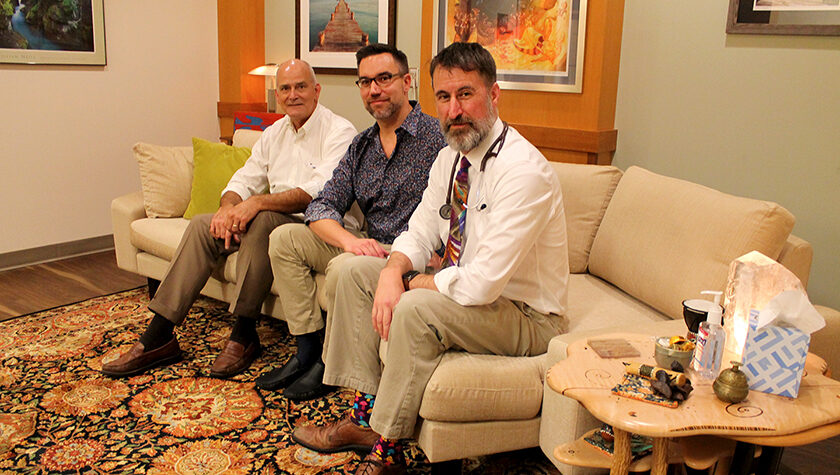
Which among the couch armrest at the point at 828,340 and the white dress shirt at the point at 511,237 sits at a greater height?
the white dress shirt at the point at 511,237

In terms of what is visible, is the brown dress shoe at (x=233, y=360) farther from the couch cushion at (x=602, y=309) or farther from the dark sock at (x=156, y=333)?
the couch cushion at (x=602, y=309)

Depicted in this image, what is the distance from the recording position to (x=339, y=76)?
4.71 m

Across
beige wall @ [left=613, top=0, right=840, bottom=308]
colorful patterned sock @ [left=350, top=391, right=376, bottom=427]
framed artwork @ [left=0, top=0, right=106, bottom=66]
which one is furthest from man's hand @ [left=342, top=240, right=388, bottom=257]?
framed artwork @ [left=0, top=0, right=106, bottom=66]

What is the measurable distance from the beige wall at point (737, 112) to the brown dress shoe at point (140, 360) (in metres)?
2.28

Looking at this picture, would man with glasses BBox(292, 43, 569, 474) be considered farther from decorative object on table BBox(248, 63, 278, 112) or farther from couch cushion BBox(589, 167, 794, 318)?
decorative object on table BBox(248, 63, 278, 112)

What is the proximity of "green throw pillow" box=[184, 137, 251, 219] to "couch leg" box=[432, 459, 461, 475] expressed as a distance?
75.7 inches

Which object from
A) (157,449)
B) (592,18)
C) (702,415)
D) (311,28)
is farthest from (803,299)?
(311,28)

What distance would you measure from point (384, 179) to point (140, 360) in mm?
1211

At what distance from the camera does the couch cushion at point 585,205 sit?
2.63m

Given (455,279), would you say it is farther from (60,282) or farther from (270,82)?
(270,82)

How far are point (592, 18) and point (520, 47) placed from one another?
0.43m

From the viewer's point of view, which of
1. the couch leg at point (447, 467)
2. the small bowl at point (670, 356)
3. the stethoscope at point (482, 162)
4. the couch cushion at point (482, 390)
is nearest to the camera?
the small bowl at point (670, 356)

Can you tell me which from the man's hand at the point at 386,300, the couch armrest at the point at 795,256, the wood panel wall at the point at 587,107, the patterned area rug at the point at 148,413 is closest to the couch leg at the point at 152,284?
the patterned area rug at the point at 148,413

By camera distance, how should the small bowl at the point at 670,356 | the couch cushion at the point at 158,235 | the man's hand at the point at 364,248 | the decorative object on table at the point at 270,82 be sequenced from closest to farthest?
the small bowl at the point at 670,356 → the man's hand at the point at 364,248 → the couch cushion at the point at 158,235 → the decorative object on table at the point at 270,82
